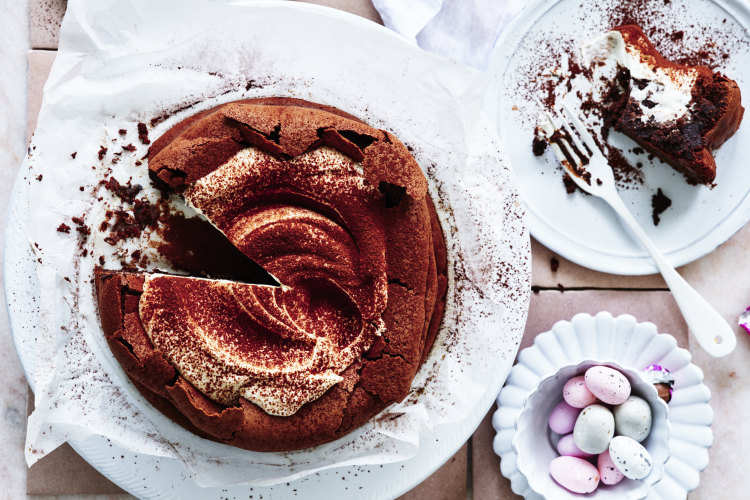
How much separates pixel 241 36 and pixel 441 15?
0.81 metres

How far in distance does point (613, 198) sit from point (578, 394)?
2.47 feet

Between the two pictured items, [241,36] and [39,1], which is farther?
[39,1]

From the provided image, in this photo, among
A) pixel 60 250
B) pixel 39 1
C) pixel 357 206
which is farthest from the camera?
pixel 39 1

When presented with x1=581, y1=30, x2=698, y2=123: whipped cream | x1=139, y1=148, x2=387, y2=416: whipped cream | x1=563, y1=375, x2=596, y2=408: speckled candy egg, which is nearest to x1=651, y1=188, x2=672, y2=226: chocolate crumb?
x1=581, y1=30, x2=698, y2=123: whipped cream

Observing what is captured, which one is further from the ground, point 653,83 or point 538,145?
point 653,83

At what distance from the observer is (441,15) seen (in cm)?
262

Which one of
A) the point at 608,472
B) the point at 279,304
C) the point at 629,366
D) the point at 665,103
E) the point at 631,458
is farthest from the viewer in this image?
the point at 665,103

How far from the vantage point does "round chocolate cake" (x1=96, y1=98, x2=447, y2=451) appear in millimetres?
2035

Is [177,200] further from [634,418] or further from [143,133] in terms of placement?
[634,418]

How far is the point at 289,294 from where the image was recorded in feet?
6.84

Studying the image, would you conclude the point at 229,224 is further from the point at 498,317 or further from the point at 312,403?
the point at 498,317

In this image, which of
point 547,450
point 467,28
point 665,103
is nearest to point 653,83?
point 665,103

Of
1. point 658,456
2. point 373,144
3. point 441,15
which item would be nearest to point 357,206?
point 373,144

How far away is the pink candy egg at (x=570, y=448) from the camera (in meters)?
2.42
